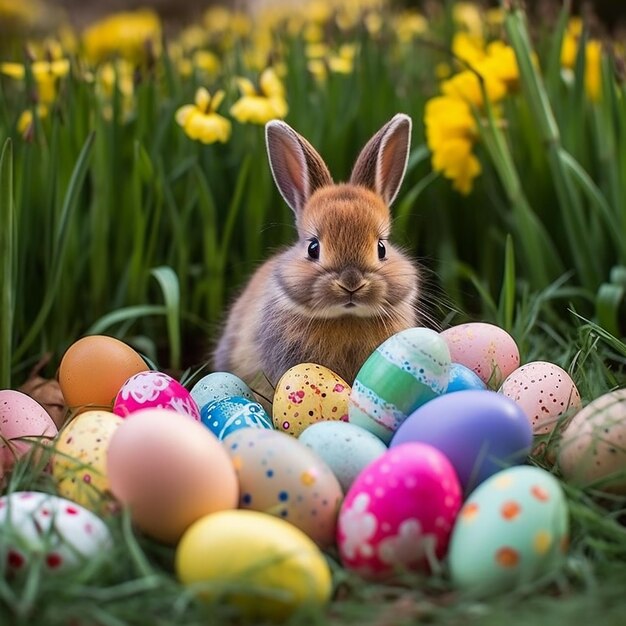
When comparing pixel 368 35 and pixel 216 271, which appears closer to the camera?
pixel 216 271

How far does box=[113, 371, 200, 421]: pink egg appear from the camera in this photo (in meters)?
1.98

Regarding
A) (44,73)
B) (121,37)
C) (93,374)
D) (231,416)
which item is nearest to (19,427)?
(93,374)

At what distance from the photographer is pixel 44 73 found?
3096mm

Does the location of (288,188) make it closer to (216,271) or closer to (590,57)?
(216,271)

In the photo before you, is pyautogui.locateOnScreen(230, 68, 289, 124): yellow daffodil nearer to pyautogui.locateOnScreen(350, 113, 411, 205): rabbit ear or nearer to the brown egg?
pyautogui.locateOnScreen(350, 113, 411, 205): rabbit ear

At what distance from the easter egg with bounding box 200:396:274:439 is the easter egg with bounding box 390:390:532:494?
1.32 ft

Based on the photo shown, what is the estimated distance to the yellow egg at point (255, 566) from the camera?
1419 millimetres

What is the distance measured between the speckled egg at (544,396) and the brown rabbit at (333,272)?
369 mm

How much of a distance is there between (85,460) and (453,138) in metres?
1.70

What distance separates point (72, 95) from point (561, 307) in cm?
159

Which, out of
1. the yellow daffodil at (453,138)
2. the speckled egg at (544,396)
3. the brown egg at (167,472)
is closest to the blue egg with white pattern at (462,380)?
the speckled egg at (544,396)

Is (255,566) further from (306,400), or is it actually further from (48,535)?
(306,400)

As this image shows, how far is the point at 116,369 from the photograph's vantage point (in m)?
2.22

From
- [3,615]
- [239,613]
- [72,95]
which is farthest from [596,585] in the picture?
[72,95]
